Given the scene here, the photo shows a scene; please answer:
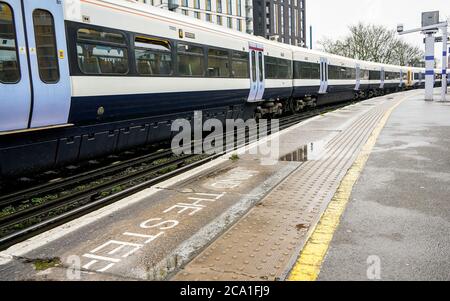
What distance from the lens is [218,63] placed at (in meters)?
12.1

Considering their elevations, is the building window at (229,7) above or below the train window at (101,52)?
above

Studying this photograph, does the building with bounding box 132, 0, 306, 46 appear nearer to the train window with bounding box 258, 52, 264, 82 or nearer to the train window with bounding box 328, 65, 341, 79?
the train window with bounding box 328, 65, 341, 79

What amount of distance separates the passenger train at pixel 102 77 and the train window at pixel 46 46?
16mm

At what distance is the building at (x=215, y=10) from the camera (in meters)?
57.7

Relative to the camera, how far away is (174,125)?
1041 cm

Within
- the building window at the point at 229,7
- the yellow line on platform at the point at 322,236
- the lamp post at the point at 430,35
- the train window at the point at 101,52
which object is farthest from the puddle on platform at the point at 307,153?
the building window at the point at 229,7

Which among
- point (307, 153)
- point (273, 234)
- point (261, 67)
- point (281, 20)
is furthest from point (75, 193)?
point (281, 20)

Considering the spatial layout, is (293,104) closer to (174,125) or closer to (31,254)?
(174,125)

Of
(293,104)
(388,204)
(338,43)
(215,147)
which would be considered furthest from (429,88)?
(338,43)

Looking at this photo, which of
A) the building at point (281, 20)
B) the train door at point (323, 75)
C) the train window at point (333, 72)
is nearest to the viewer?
the train door at point (323, 75)

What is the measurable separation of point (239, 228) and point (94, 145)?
174 inches

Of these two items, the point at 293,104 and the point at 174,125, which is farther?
the point at 293,104

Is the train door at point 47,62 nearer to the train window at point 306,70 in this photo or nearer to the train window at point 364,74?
the train window at point 306,70

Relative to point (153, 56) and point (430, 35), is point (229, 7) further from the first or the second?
point (153, 56)
